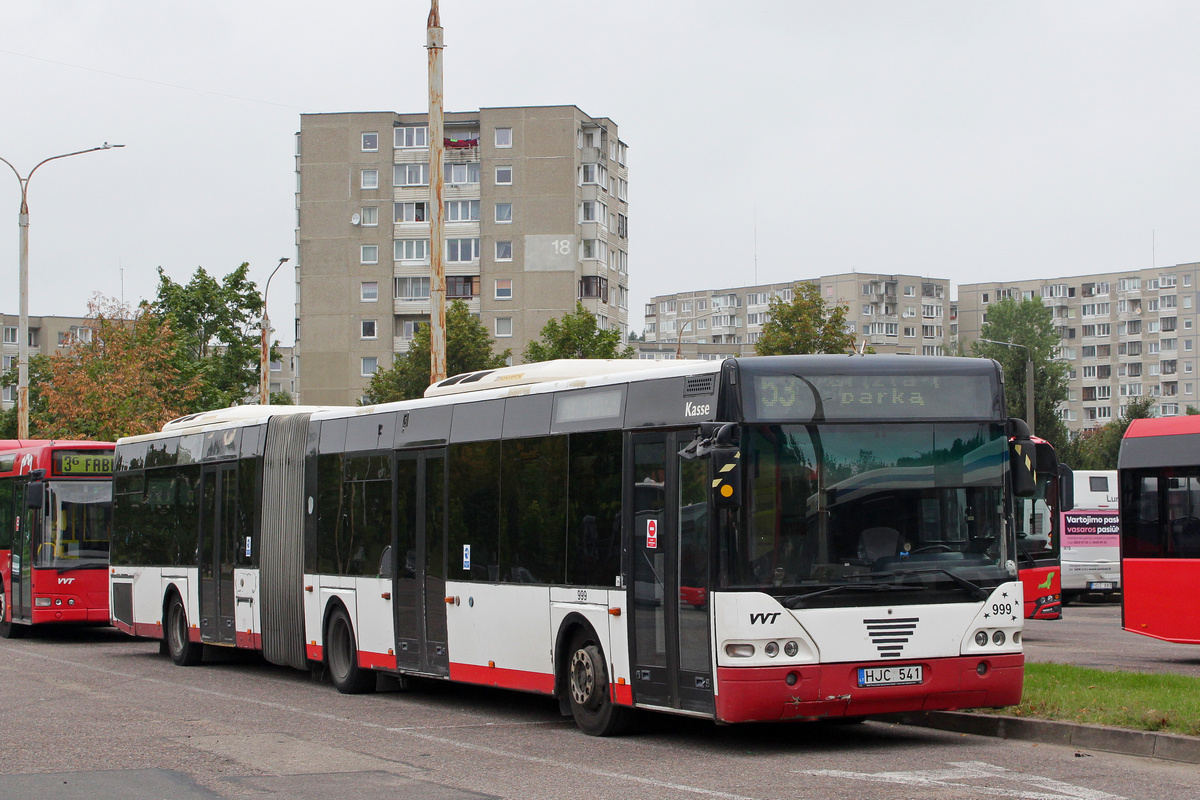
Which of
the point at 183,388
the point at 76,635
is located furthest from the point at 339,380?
the point at 76,635

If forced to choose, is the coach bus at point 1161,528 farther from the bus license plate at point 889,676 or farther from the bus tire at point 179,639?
the bus tire at point 179,639

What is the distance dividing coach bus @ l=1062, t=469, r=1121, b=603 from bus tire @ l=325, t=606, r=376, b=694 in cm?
2209

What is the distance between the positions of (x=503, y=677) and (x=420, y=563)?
6.34 ft

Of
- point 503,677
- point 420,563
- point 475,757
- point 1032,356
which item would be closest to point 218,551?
point 420,563

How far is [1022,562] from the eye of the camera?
21375mm

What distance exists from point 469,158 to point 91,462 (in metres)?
60.9

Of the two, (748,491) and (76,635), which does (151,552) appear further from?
(748,491)

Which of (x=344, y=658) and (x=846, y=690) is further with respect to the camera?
(x=344, y=658)

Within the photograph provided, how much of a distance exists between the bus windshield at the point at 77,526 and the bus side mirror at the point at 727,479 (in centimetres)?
1706

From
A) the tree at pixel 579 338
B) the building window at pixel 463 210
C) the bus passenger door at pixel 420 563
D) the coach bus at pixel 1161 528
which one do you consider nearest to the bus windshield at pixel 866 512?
the bus passenger door at pixel 420 563

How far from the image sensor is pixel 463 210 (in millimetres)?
85375

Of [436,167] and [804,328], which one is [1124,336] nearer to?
[804,328]

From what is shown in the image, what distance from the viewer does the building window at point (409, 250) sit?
85625mm

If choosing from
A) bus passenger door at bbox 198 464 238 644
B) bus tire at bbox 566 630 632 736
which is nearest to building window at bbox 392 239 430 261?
bus passenger door at bbox 198 464 238 644
